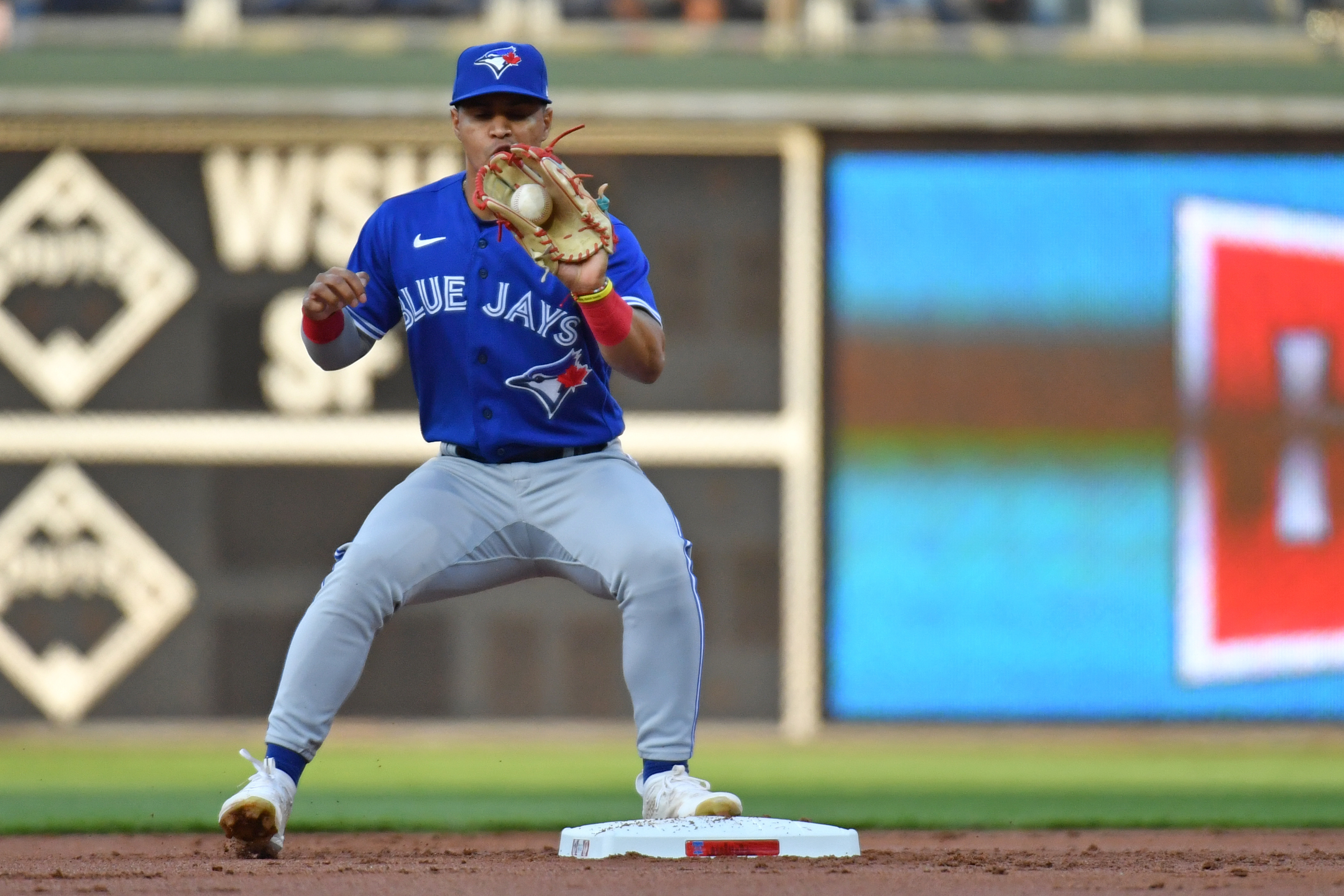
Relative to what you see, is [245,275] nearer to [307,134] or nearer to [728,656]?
[307,134]

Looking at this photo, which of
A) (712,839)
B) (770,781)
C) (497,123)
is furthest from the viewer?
(770,781)

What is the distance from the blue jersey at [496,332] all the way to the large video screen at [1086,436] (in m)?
3.78

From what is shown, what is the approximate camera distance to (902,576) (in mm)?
7516

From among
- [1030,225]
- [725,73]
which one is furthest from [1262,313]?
[725,73]

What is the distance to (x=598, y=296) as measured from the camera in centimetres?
355

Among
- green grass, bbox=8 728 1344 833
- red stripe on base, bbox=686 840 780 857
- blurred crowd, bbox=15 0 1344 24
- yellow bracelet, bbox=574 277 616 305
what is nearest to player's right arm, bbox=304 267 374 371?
yellow bracelet, bbox=574 277 616 305

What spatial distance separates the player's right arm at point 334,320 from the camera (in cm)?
360

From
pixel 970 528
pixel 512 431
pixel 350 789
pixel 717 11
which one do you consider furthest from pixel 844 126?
pixel 512 431

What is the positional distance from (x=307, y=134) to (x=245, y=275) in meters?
0.60

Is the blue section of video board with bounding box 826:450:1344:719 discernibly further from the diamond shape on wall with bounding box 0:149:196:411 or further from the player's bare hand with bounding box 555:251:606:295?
the player's bare hand with bounding box 555:251:606:295

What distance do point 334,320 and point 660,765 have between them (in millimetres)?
1050

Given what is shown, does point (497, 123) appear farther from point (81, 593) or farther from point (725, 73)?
point (81, 593)

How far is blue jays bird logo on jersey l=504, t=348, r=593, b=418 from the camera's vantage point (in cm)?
384

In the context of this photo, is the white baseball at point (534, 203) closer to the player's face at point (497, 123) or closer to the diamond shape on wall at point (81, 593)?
the player's face at point (497, 123)
